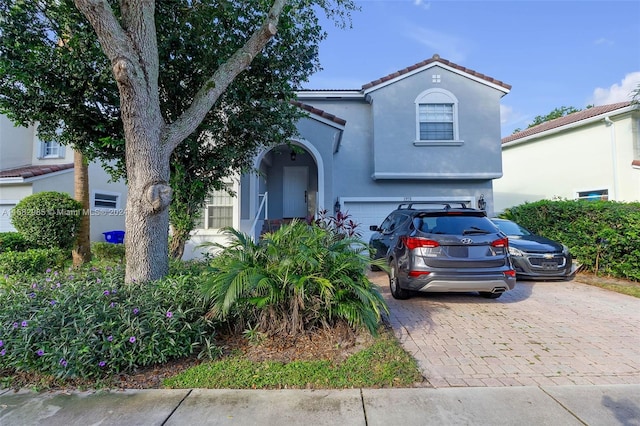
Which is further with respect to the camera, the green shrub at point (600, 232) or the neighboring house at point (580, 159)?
the neighboring house at point (580, 159)

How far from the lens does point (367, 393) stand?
9.90 ft

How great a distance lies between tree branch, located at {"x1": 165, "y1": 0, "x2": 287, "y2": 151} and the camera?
191 inches

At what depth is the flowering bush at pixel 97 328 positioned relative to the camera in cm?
320

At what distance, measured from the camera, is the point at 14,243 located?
26.2ft

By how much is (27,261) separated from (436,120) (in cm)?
1359

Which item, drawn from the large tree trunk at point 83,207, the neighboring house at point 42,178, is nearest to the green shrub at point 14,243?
the large tree trunk at point 83,207

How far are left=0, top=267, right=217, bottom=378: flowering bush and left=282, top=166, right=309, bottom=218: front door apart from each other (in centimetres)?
963

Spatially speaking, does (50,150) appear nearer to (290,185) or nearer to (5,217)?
(5,217)

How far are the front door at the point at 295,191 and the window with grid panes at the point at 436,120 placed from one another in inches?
208

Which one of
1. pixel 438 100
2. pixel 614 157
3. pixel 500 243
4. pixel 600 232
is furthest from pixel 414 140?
pixel 614 157

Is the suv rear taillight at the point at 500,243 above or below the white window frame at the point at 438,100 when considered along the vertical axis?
below

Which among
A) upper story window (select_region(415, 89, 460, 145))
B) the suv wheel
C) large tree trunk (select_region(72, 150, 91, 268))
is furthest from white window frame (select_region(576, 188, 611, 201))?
large tree trunk (select_region(72, 150, 91, 268))

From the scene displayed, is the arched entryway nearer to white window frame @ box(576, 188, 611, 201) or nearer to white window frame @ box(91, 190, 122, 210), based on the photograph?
white window frame @ box(91, 190, 122, 210)

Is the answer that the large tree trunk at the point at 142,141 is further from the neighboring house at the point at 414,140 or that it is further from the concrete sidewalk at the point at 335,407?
the neighboring house at the point at 414,140
